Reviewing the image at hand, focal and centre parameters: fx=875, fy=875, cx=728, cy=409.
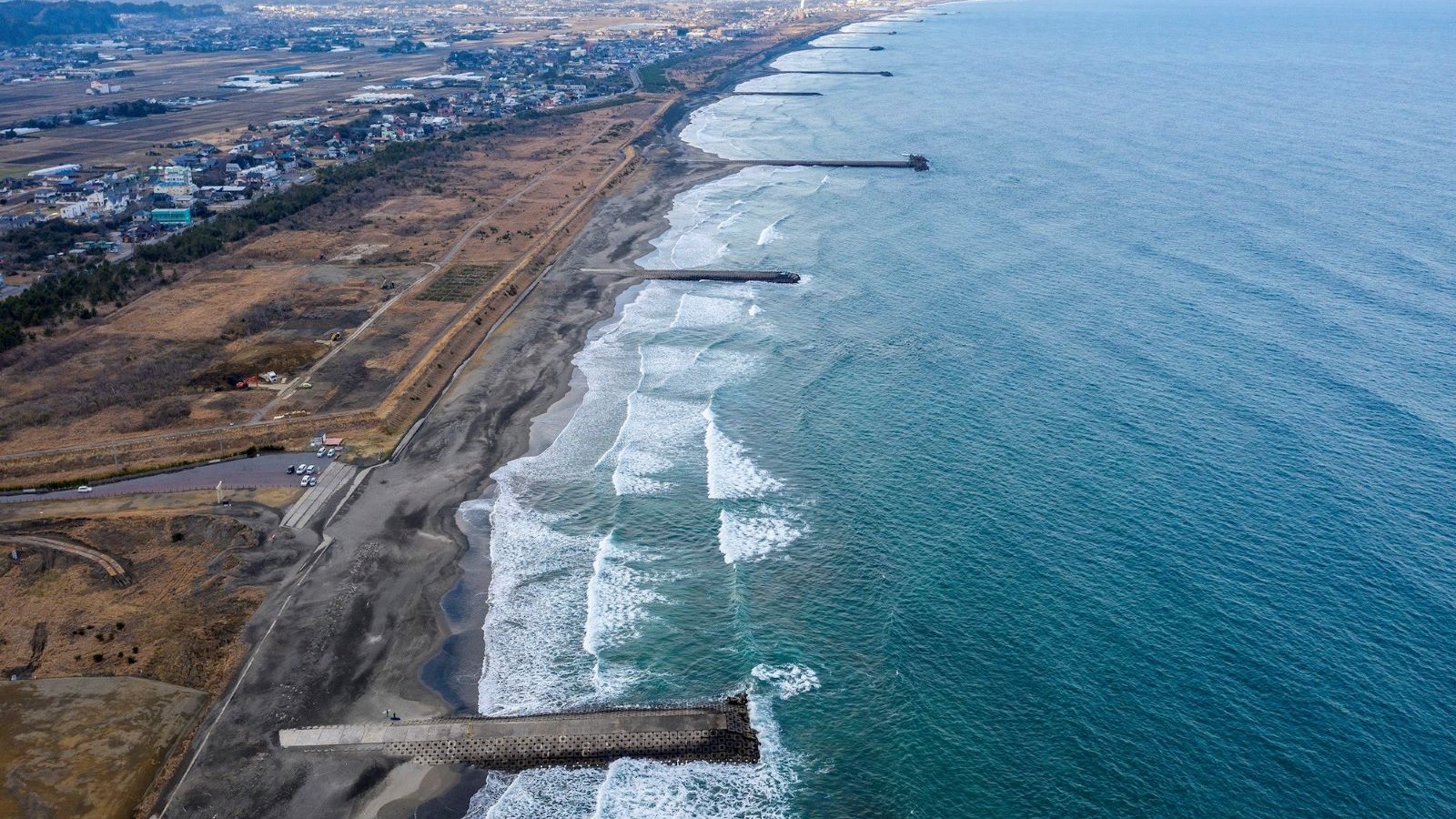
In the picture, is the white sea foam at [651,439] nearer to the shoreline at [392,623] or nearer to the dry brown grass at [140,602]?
the shoreline at [392,623]

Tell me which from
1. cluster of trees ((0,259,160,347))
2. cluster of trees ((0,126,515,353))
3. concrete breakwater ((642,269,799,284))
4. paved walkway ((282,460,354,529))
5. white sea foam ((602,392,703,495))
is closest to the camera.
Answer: paved walkway ((282,460,354,529))

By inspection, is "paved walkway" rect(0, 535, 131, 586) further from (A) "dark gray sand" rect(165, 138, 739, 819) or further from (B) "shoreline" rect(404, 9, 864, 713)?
(B) "shoreline" rect(404, 9, 864, 713)

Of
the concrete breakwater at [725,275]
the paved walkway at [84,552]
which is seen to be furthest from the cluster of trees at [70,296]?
the concrete breakwater at [725,275]

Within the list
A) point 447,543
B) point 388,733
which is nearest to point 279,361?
point 447,543

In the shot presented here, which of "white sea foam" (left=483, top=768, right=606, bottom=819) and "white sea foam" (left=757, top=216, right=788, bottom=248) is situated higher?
"white sea foam" (left=757, top=216, right=788, bottom=248)

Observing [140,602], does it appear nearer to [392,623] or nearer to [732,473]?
[392,623]

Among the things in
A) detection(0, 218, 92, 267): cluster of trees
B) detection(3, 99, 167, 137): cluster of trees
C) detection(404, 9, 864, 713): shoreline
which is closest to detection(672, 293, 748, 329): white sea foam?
detection(404, 9, 864, 713): shoreline

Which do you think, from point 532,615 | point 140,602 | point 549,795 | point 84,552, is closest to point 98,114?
point 84,552
